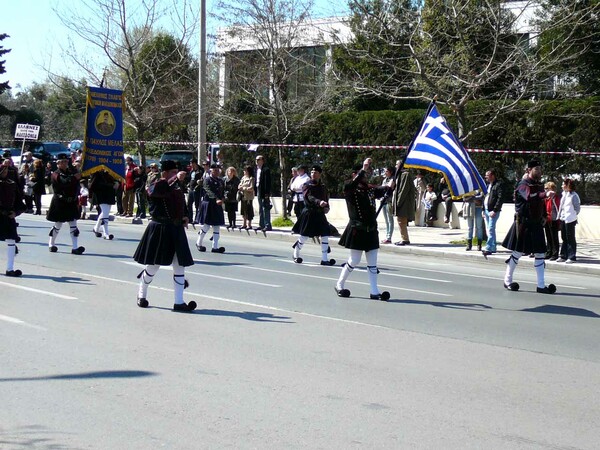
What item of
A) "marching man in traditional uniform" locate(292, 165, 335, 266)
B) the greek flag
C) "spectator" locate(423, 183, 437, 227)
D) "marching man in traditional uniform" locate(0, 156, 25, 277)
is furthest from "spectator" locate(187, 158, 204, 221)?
the greek flag

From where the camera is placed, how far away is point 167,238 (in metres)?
10.6

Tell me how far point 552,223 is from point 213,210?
6.73 metres

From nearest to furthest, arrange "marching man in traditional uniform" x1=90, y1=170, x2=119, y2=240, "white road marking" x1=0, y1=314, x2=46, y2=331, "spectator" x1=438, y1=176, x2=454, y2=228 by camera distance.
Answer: "white road marking" x1=0, y1=314, x2=46, y2=331
"marching man in traditional uniform" x1=90, y1=170, x2=119, y2=240
"spectator" x1=438, y1=176, x2=454, y2=228

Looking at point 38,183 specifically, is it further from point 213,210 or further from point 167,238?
point 167,238

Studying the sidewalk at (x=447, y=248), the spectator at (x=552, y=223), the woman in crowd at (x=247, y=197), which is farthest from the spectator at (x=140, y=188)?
the spectator at (x=552, y=223)

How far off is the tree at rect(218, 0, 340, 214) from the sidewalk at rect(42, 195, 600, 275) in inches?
135

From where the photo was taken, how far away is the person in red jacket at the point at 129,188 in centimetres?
2639

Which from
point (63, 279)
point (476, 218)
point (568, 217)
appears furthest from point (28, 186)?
point (568, 217)

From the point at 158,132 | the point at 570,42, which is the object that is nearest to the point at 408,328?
the point at 570,42

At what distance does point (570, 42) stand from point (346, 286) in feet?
36.3

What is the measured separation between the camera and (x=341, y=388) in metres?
7.18

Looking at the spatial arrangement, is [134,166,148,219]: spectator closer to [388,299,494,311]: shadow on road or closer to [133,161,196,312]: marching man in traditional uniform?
[388,299,494,311]: shadow on road

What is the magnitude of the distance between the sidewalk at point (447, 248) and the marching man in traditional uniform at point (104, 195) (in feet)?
11.9

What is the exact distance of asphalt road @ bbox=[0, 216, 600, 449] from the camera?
602 centimetres
